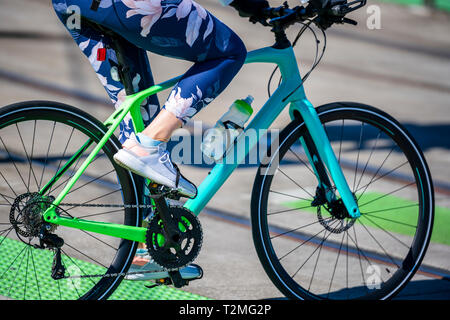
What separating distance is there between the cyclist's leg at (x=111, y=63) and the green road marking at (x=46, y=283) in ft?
2.59

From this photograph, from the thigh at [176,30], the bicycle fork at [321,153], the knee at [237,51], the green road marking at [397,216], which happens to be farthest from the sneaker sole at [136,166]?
the green road marking at [397,216]

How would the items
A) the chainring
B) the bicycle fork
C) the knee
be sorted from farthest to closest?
the bicycle fork → the chainring → the knee

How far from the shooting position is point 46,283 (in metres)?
3.74

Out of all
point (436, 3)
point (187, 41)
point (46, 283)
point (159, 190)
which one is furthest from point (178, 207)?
point (436, 3)

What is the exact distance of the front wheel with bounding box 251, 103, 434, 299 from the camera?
3621 mm

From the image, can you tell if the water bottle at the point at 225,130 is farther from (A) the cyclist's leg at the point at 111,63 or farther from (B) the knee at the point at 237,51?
(A) the cyclist's leg at the point at 111,63

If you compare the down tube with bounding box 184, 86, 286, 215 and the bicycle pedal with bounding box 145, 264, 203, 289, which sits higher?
the down tube with bounding box 184, 86, 286, 215

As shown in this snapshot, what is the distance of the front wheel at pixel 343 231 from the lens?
3.62 metres

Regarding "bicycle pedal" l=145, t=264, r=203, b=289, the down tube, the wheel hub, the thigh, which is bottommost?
"bicycle pedal" l=145, t=264, r=203, b=289

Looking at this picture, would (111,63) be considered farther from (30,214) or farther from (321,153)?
(321,153)

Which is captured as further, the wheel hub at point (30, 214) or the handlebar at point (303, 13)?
the handlebar at point (303, 13)

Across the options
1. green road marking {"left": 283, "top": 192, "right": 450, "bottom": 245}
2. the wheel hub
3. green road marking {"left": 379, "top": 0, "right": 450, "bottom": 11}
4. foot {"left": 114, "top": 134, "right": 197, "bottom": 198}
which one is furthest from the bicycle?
green road marking {"left": 379, "top": 0, "right": 450, "bottom": 11}

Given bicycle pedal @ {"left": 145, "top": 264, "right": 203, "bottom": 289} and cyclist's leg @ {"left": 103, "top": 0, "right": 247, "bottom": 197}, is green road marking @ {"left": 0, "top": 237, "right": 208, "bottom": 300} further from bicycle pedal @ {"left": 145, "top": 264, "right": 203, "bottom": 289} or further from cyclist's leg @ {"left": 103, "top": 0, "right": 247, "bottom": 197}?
cyclist's leg @ {"left": 103, "top": 0, "right": 247, "bottom": 197}

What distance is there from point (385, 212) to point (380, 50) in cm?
555
